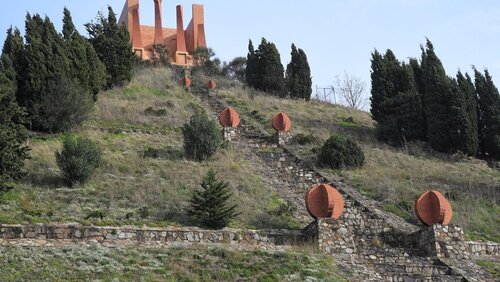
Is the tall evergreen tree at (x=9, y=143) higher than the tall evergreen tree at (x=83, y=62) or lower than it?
lower

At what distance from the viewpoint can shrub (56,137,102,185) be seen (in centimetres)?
2575

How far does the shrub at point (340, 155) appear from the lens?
105 feet

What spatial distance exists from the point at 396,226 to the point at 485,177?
419 inches

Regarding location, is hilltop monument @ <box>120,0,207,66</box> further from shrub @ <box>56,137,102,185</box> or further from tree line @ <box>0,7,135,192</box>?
shrub @ <box>56,137,102,185</box>

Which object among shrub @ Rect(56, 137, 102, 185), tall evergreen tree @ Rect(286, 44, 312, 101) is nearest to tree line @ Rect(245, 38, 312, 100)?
tall evergreen tree @ Rect(286, 44, 312, 101)

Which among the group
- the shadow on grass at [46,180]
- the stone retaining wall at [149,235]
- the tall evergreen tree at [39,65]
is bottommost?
the stone retaining wall at [149,235]

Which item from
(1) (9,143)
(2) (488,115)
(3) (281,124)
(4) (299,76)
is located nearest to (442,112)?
(2) (488,115)

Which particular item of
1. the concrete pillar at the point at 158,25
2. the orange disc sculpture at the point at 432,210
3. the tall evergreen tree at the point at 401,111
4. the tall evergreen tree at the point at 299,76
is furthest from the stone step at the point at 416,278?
the concrete pillar at the point at 158,25

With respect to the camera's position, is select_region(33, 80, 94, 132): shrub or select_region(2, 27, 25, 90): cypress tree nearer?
select_region(33, 80, 94, 132): shrub

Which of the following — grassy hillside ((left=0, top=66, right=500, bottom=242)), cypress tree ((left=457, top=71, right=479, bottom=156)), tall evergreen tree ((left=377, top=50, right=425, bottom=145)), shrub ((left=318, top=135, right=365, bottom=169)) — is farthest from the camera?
tall evergreen tree ((left=377, top=50, right=425, bottom=145))

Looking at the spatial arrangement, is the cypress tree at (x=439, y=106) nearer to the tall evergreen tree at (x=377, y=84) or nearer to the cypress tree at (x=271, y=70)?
the tall evergreen tree at (x=377, y=84)

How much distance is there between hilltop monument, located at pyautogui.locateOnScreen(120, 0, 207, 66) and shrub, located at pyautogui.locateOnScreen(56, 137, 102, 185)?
31.4m

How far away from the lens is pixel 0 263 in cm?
1884

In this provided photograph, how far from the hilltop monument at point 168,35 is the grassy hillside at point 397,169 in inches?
460
